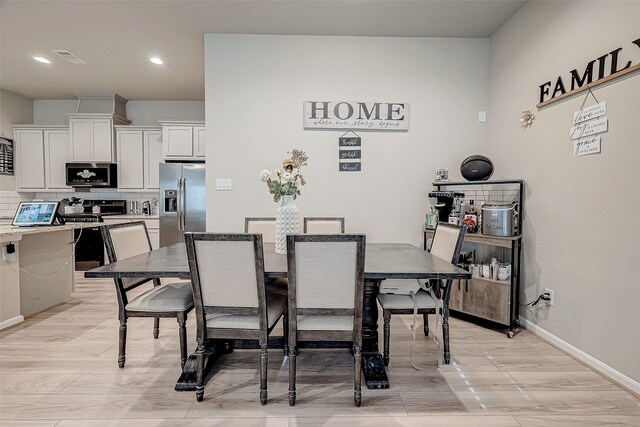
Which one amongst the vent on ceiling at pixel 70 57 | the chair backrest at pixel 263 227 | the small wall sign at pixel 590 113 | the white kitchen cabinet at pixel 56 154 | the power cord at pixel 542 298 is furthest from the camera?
the white kitchen cabinet at pixel 56 154

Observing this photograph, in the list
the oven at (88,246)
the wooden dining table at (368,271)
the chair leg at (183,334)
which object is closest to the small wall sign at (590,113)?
the wooden dining table at (368,271)

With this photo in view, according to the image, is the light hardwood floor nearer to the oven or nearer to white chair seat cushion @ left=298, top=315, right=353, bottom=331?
white chair seat cushion @ left=298, top=315, right=353, bottom=331

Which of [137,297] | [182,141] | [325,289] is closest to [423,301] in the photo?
[325,289]

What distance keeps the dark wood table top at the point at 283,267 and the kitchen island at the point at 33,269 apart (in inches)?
50.7

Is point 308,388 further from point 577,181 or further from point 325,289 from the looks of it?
point 577,181

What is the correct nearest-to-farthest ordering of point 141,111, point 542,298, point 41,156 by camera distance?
point 542,298, point 41,156, point 141,111

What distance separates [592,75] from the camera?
7.31 feet

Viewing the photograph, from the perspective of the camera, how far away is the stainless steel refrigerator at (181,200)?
4434mm

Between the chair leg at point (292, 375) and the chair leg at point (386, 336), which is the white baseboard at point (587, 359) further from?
the chair leg at point (292, 375)

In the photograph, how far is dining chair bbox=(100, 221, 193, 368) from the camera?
6.64 ft

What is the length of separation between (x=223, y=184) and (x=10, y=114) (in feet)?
14.3

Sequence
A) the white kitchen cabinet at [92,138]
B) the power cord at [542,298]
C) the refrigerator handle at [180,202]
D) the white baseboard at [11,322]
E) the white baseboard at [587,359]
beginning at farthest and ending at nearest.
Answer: the white kitchen cabinet at [92,138]
the refrigerator handle at [180,202]
the white baseboard at [11,322]
the power cord at [542,298]
the white baseboard at [587,359]

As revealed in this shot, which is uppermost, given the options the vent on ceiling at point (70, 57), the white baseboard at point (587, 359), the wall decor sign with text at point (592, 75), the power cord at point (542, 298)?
the vent on ceiling at point (70, 57)

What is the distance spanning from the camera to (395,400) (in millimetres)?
1824
